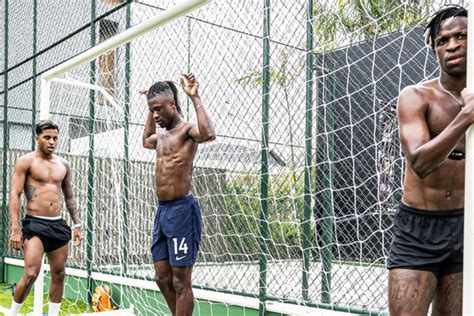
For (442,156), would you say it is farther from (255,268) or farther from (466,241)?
(255,268)

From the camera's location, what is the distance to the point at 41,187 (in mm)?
4930

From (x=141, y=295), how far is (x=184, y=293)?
2.26 metres

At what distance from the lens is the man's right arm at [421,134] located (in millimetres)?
1756

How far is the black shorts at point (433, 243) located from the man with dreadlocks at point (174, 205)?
5.26 ft

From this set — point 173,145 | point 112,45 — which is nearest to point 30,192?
point 112,45

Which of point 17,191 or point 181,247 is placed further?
point 17,191

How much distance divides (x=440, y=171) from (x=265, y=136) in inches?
94.3

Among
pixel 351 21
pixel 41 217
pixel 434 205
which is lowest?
pixel 41 217

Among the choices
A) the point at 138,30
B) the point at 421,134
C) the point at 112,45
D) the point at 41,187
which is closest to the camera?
the point at 421,134

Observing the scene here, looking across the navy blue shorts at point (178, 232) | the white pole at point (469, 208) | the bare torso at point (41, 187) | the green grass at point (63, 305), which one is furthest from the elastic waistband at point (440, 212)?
the green grass at point (63, 305)

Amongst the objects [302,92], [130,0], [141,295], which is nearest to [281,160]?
[302,92]

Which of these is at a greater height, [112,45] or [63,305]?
[112,45]

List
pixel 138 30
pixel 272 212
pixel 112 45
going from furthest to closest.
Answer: pixel 272 212, pixel 112 45, pixel 138 30

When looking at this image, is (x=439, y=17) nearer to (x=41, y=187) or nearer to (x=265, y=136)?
(x=265, y=136)
